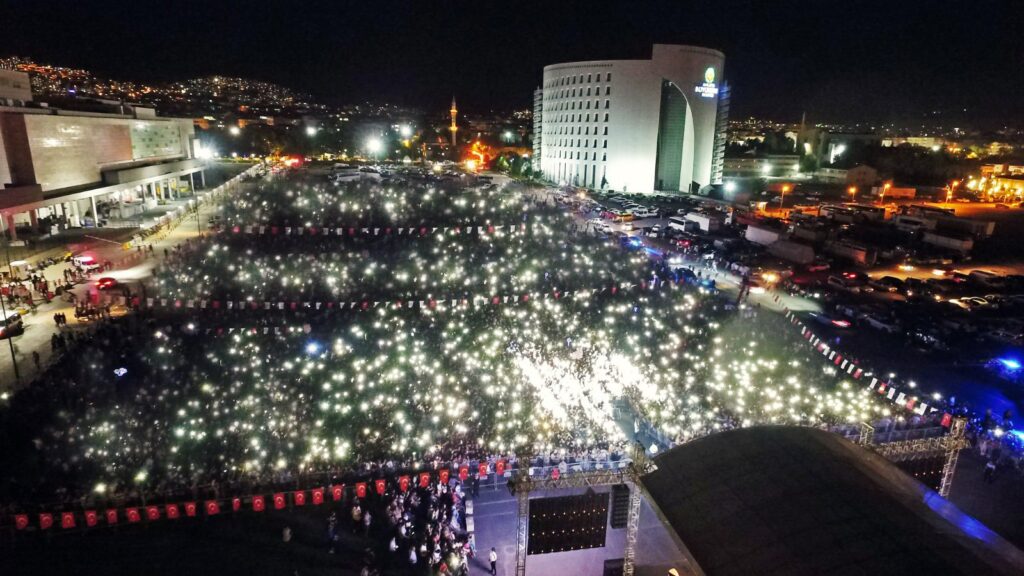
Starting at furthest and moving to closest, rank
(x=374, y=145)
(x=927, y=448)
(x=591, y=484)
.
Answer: (x=374, y=145) < (x=927, y=448) < (x=591, y=484)

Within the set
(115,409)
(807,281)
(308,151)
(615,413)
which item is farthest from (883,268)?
(308,151)

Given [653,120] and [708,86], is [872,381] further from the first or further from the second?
[708,86]

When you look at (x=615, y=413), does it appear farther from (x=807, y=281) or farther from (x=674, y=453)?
(x=807, y=281)

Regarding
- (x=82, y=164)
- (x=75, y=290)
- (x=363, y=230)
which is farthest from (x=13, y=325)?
(x=82, y=164)

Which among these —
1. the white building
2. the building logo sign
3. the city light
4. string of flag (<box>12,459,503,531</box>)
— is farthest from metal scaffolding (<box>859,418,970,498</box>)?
the city light

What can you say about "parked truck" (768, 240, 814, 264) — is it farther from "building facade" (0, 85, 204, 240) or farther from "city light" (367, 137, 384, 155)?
"city light" (367, 137, 384, 155)

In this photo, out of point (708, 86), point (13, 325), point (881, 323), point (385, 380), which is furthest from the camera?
point (708, 86)
